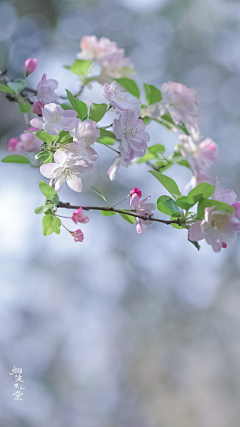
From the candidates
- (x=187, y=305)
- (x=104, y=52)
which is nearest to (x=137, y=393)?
A: (x=187, y=305)

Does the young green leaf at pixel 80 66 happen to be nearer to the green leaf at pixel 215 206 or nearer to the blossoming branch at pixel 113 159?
the blossoming branch at pixel 113 159

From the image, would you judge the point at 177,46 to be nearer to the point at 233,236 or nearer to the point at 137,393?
the point at 233,236

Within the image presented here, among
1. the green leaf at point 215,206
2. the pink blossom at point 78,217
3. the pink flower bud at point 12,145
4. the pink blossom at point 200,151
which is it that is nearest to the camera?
the green leaf at point 215,206

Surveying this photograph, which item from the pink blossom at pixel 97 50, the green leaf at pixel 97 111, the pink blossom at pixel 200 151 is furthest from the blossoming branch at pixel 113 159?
the pink blossom at pixel 97 50

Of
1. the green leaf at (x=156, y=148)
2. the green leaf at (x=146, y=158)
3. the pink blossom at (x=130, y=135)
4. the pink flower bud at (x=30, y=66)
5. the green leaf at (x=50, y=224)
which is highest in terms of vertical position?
the pink blossom at (x=130, y=135)

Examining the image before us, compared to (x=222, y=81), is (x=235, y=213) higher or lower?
higher

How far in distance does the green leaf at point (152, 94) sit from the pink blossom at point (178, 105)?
0.08 ft

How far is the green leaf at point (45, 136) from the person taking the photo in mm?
499

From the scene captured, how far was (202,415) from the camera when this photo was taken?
5176mm

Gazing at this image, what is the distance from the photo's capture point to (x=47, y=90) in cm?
66

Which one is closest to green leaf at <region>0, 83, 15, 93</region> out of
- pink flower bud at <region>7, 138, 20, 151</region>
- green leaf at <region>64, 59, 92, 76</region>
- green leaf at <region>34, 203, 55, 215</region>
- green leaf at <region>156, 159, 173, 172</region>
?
pink flower bud at <region>7, 138, 20, 151</region>

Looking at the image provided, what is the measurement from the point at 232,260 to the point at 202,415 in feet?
9.83

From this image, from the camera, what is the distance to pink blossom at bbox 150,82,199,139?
2.44 feet

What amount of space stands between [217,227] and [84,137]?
262mm
